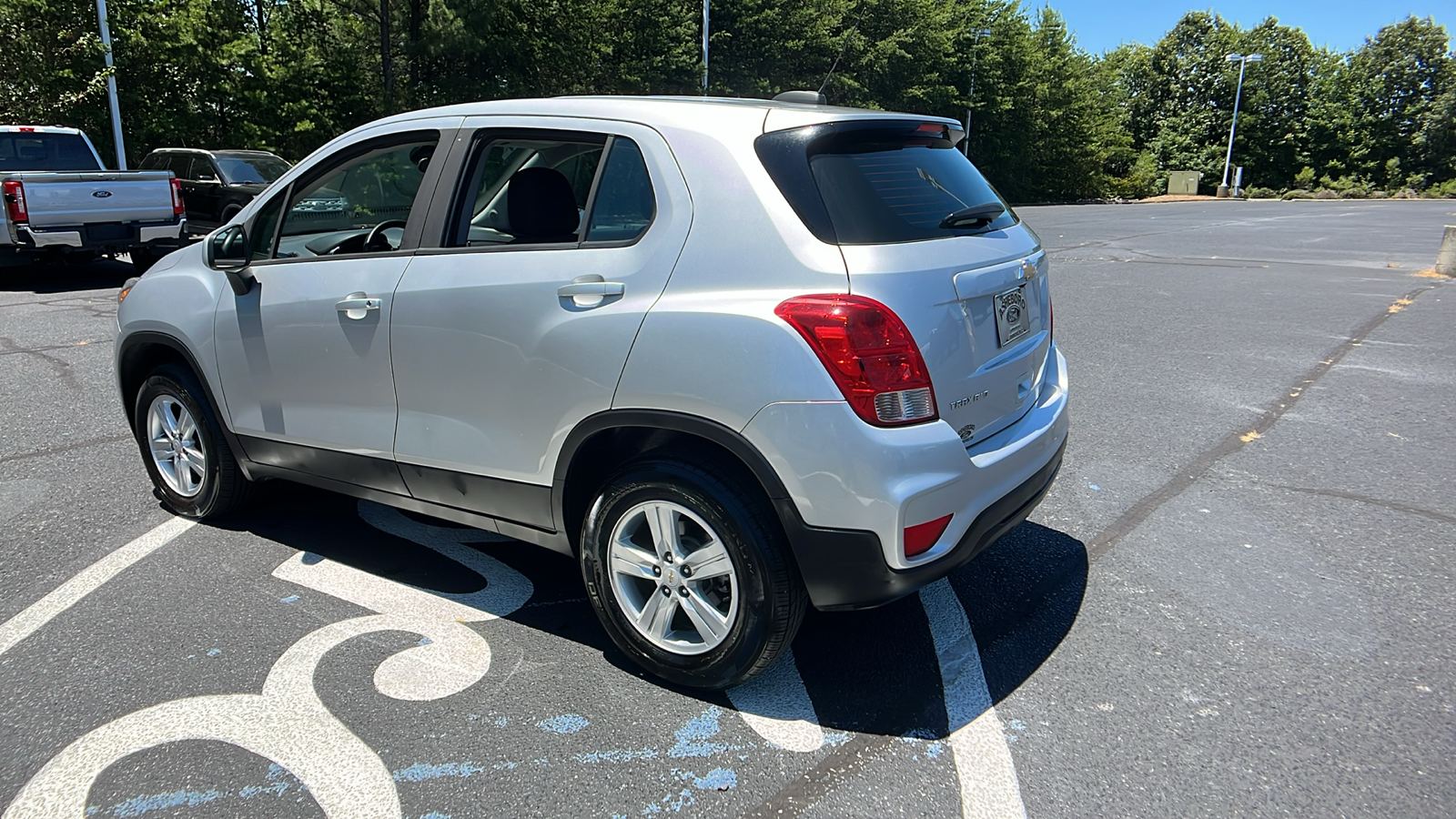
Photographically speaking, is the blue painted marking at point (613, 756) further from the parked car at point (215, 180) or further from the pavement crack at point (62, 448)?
the parked car at point (215, 180)

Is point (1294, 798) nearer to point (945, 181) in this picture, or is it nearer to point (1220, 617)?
point (1220, 617)

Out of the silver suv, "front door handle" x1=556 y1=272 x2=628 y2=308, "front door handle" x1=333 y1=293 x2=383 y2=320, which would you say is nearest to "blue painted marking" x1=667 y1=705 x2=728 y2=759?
the silver suv

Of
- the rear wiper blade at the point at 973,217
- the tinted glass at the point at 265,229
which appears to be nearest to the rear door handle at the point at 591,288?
the rear wiper blade at the point at 973,217

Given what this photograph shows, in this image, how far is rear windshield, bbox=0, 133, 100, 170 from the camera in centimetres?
1249

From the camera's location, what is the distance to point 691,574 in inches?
114

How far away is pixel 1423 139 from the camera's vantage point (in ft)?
212

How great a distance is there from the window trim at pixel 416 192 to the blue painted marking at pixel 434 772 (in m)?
1.75

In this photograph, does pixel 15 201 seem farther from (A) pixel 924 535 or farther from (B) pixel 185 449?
(A) pixel 924 535

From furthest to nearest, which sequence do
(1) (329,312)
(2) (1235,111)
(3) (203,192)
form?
(2) (1235,111), (3) (203,192), (1) (329,312)

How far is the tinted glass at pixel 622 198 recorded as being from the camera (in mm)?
2932

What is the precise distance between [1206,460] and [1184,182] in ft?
209

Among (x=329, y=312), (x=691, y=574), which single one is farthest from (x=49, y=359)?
(x=691, y=574)

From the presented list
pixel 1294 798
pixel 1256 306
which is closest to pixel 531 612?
pixel 1294 798

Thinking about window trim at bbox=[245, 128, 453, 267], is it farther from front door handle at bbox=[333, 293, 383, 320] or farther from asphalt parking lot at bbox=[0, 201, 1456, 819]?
asphalt parking lot at bbox=[0, 201, 1456, 819]
